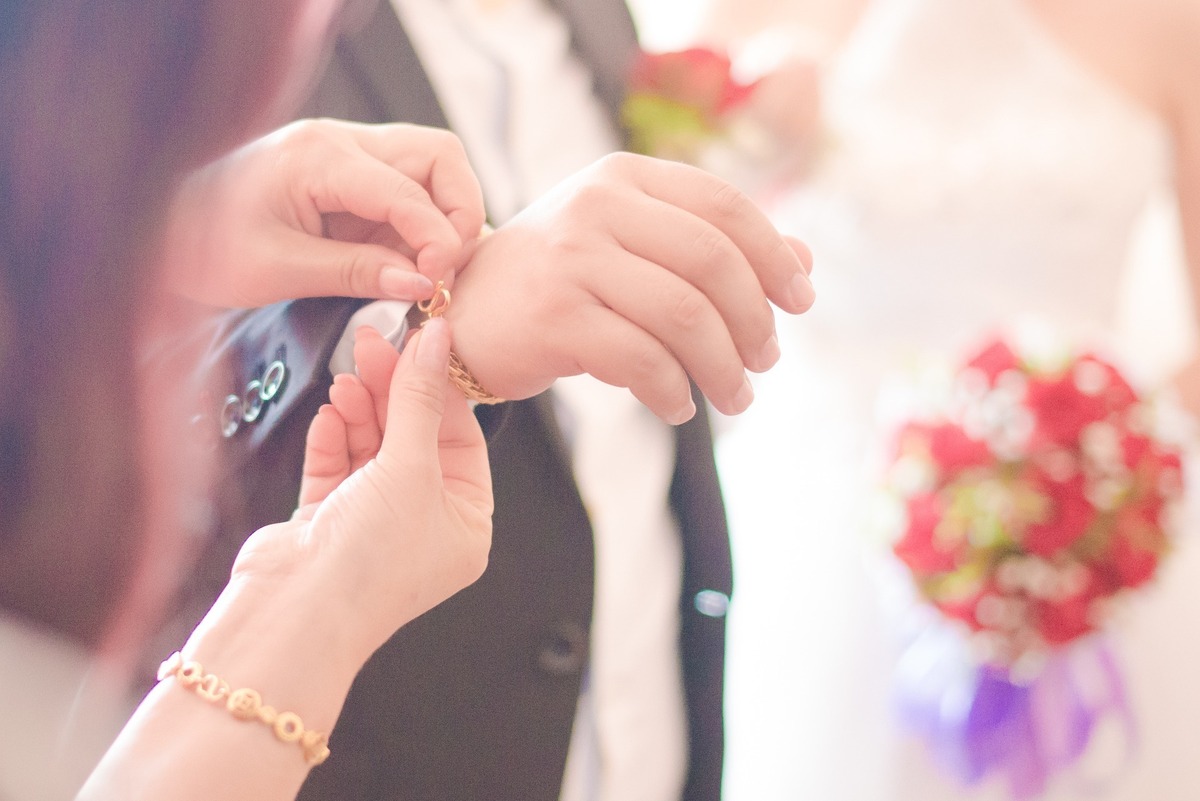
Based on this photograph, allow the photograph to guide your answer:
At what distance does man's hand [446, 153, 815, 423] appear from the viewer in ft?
1.33

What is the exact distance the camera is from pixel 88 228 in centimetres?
41

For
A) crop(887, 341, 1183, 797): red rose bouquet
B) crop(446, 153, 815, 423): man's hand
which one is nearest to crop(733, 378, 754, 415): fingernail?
crop(446, 153, 815, 423): man's hand

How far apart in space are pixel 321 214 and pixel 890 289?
892 millimetres

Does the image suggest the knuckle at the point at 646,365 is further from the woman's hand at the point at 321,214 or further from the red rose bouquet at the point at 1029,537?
the red rose bouquet at the point at 1029,537

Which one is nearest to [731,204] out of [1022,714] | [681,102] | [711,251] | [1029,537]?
[711,251]

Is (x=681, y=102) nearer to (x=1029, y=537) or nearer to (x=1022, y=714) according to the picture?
(x=1029, y=537)

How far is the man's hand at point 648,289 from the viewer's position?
406mm

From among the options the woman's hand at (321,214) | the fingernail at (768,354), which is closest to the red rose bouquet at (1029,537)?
→ the fingernail at (768,354)

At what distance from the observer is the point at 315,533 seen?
15.3 inches

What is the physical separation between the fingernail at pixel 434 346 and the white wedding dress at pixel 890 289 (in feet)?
1.86

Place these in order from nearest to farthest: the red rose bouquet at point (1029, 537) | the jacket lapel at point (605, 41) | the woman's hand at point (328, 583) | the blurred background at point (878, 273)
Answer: the woman's hand at point (328, 583) < the jacket lapel at point (605, 41) < the red rose bouquet at point (1029, 537) < the blurred background at point (878, 273)

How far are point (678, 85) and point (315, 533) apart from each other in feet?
1.80

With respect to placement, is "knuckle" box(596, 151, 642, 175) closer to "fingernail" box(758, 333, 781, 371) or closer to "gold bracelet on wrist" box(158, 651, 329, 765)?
"fingernail" box(758, 333, 781, 371)

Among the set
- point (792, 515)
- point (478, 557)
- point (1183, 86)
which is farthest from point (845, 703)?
point (1183, 86)
